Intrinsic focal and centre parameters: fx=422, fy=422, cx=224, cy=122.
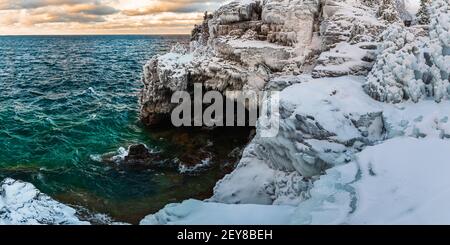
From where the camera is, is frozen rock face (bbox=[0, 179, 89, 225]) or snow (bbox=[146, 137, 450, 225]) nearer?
snow (bbox=[146, 137, 450, 225])

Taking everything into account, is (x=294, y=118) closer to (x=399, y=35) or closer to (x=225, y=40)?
(x=399, y=35)

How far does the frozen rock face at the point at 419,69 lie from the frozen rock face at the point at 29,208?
12.6 m

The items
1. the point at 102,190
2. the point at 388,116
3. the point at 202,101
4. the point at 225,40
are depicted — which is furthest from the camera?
the point at 202,101

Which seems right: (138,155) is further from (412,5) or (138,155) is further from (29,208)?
(412,5)

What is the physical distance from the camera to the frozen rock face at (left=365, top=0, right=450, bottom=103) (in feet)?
47.2

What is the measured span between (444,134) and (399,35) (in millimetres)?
6106

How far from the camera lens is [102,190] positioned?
2300 cm

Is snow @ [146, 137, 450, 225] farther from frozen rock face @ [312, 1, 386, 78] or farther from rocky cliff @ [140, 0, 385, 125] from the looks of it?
rocky cliff @ [140, 0, 385, 125]

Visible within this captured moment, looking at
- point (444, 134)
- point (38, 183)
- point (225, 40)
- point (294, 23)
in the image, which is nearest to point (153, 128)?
point (225, 40)

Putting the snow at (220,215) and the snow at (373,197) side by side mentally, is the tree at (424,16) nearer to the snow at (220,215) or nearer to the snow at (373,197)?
the snow at (373,197)

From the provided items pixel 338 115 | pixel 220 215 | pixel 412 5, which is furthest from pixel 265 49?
pixel 220 215

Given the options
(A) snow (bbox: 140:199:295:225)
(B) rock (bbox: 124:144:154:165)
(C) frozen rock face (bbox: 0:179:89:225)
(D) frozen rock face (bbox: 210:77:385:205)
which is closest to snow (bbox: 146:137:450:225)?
(A) snow (bbox: 140:199:295:225)

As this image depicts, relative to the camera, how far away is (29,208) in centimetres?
1880

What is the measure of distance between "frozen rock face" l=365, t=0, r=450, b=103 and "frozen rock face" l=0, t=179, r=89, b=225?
41.2 feet
